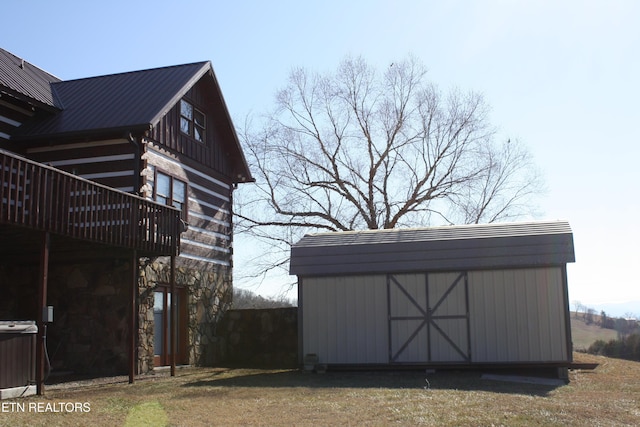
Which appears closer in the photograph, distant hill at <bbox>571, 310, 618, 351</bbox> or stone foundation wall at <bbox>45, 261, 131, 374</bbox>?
stone foundation wall at <bbox>45, 261, 131, 374</bbox>

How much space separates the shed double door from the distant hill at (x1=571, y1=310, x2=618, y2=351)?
1720 cm

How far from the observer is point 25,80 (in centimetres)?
1956

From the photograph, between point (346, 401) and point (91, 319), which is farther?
point (91, 319)

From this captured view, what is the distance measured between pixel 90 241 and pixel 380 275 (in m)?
7.02

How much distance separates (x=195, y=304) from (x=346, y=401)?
31.1 ft

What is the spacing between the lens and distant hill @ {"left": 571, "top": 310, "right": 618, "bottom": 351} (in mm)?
34066

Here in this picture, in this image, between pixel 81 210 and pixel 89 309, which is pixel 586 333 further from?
pixel 81 210

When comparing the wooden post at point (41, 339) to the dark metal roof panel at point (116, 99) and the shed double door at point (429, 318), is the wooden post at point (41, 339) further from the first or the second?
the shed double door at point (429, 318)

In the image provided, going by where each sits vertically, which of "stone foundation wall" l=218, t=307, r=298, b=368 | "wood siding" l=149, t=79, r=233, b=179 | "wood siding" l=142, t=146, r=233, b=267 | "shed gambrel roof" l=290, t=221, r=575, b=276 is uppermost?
"wood siding" l=149, t=79, r=233, b=179

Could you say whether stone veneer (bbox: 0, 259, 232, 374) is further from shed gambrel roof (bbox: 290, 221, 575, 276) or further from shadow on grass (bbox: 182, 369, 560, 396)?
shed gambrel roof (bbox: 290, 221, 575, 276)

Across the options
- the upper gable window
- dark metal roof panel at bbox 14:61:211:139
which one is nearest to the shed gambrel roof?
the upper gable window

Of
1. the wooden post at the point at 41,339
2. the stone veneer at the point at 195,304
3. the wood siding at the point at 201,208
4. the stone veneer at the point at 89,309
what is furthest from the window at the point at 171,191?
the wooden post at the point at 41,339

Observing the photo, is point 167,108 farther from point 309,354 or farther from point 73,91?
point 309,354

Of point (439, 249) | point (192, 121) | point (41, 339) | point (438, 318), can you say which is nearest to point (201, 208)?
point (192, 121)
